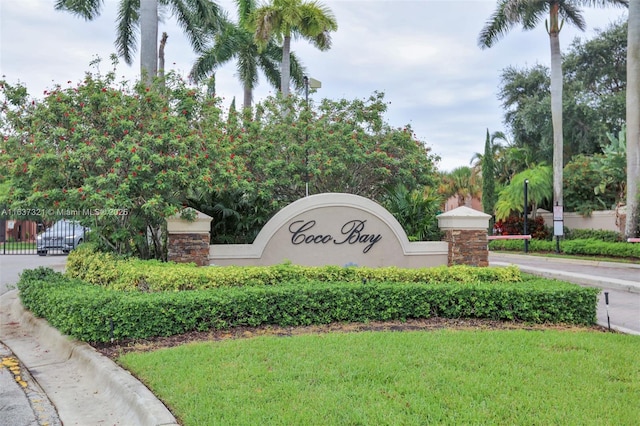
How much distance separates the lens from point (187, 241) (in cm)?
1002

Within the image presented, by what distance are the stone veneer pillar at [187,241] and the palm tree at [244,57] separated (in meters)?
15.8

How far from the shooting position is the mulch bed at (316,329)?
6555mm

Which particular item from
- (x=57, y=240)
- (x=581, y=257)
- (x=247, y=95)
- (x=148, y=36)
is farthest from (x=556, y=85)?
(x=57, y=240)

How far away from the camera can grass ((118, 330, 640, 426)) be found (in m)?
4.19

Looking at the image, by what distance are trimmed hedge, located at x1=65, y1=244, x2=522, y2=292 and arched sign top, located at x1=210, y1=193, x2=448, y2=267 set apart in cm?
132

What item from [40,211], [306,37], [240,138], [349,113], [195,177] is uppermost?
[306,37]

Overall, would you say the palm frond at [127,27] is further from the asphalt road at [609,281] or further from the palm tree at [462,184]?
the palm tree at [462,184]

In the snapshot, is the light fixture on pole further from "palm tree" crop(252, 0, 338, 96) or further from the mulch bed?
the mulch bed

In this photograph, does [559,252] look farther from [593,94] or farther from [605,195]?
[593,94]

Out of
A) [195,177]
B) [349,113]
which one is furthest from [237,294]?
[349,113]

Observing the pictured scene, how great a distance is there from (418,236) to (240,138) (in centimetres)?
534

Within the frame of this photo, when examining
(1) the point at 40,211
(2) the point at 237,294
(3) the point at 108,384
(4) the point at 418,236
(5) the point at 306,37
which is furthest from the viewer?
(5) the point at 306,37

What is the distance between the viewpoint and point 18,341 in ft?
25.6

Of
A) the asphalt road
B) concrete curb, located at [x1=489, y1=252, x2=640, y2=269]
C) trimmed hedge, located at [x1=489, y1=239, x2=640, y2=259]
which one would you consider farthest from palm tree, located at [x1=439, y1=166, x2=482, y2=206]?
the asphalt road
